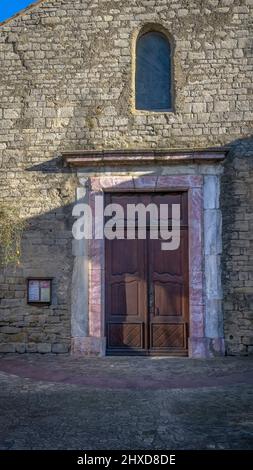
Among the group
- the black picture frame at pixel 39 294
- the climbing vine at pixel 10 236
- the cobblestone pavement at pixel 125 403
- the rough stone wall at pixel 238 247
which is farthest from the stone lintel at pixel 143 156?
the cobblestone pavement at pixel 125 403

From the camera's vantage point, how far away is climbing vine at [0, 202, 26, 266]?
661 centimetres

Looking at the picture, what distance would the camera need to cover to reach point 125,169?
6656mm

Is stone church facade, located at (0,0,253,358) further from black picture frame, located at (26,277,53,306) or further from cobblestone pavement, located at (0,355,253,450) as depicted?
cobblestone pavement, located at (0,355,253,450)

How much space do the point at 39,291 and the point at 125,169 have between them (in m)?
2.30

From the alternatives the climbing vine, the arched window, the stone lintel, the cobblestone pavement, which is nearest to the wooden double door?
the cobblestone pavement

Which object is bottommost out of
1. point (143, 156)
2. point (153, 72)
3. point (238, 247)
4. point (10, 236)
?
point (238, 247)

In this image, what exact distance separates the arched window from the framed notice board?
3165mm

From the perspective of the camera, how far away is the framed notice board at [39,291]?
6.53 m

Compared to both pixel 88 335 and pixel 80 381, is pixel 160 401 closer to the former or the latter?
pixel 80 381

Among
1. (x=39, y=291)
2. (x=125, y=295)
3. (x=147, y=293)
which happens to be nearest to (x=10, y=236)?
(x=39, y=291)

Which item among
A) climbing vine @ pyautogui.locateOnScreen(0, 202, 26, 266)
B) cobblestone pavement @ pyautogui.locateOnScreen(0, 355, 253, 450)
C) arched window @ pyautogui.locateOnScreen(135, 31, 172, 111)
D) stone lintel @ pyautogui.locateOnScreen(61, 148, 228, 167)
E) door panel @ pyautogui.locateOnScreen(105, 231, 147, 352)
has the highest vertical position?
arched window @ pyautogui.locateOnScreen(135, 31, 172, 111)

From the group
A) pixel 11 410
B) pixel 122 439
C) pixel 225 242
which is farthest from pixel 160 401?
pixel 225 242

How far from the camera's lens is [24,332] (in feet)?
21.5

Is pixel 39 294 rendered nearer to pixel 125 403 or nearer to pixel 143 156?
pixel 143 156
